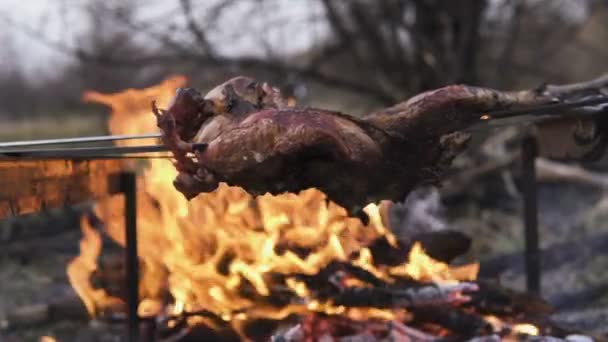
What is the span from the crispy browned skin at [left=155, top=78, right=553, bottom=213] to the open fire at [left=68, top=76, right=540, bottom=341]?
1.12 m

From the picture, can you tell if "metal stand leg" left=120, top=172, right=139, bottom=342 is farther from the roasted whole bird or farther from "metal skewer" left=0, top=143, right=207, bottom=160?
the roasted whole bird

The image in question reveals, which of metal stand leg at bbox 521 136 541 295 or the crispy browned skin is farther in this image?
metal stand leg at bbox 521 136 541 295

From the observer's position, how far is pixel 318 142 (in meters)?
2.24

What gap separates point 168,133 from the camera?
2.26 metres

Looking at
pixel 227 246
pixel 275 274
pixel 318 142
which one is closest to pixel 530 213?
pixel 275 274

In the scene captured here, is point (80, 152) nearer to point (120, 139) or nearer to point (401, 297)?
point (120, 139)

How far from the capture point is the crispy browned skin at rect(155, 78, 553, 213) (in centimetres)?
228

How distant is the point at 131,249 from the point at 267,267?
2.37 ft

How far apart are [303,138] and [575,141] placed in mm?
2071

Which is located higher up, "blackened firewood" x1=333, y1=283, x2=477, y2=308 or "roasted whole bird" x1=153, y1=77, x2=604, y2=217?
"roasted whole bird" x1=153, y1=77, x2=604, y2=217

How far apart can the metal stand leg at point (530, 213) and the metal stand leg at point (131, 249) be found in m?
2.48

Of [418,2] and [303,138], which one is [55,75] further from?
[303,138]

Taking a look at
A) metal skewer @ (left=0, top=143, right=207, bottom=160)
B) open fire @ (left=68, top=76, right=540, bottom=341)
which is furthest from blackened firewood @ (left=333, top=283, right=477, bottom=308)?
metal skewer @ (left=0, top=143, right=207, bottom=160)

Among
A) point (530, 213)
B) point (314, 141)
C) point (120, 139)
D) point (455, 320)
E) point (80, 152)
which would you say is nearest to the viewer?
point (314, 141)
